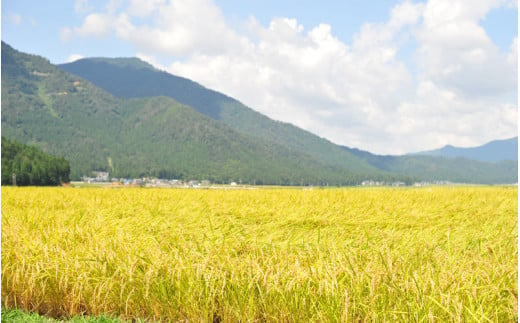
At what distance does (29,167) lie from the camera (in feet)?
225

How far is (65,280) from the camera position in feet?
16.7

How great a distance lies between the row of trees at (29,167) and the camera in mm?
64875

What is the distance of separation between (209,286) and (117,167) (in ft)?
669

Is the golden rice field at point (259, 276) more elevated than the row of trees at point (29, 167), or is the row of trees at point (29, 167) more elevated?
the row of trees at point (29, 167)

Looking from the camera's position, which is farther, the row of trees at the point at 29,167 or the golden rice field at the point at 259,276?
the row of trees at the point at 29,167

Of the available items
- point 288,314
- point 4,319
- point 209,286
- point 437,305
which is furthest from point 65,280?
point 437,305

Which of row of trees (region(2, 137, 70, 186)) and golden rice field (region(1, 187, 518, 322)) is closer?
golden rice field (region(1, 187, 518, 322))

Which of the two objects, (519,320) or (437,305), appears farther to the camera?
(437,305)

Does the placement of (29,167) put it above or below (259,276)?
above

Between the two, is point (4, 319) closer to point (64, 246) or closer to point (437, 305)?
point (64, 246)

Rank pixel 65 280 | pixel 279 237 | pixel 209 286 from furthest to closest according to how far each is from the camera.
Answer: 1. pixel 279 237
2. pixel 65 280
3. pixel 209 286

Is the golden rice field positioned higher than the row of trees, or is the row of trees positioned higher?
the row of trees

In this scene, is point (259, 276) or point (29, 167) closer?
point (259, 276)

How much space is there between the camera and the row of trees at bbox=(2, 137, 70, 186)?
64.9 m
